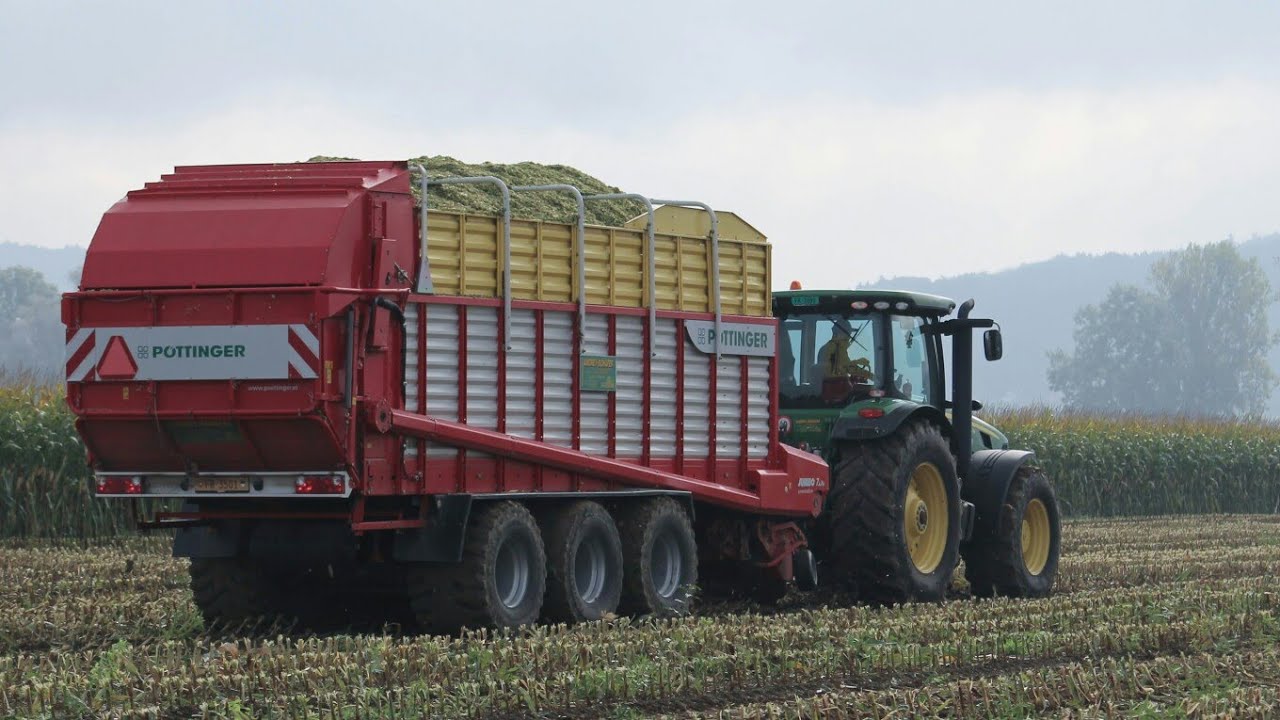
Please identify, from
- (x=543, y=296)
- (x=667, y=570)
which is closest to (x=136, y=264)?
(x=543, y=296)

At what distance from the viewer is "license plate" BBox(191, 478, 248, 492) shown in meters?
11.3

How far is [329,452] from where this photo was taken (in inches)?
431

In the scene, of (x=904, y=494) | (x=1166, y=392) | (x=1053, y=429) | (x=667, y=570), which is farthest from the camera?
(x=1166, y=392)

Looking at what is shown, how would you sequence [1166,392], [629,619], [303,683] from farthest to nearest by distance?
[1166,392], [629,619], [303,683]

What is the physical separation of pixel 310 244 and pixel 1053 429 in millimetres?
26629

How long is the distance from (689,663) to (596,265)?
12.6ft

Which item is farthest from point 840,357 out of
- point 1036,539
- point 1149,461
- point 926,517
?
point 1149,461

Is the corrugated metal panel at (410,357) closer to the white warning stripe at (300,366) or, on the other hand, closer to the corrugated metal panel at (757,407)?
the white warning stripe at (300,366)

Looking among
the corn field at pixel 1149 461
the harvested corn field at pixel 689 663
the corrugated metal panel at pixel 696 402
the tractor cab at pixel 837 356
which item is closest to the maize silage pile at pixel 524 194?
the corrugated metal panel at pixel 696 402

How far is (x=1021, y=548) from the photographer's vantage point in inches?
639

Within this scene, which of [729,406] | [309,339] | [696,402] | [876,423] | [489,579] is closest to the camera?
[309,339]

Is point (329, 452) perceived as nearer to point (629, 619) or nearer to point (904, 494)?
point (629, 619)

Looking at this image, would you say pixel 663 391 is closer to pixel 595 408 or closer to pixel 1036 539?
pixel 595 408

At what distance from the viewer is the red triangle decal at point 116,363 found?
11156 mm
